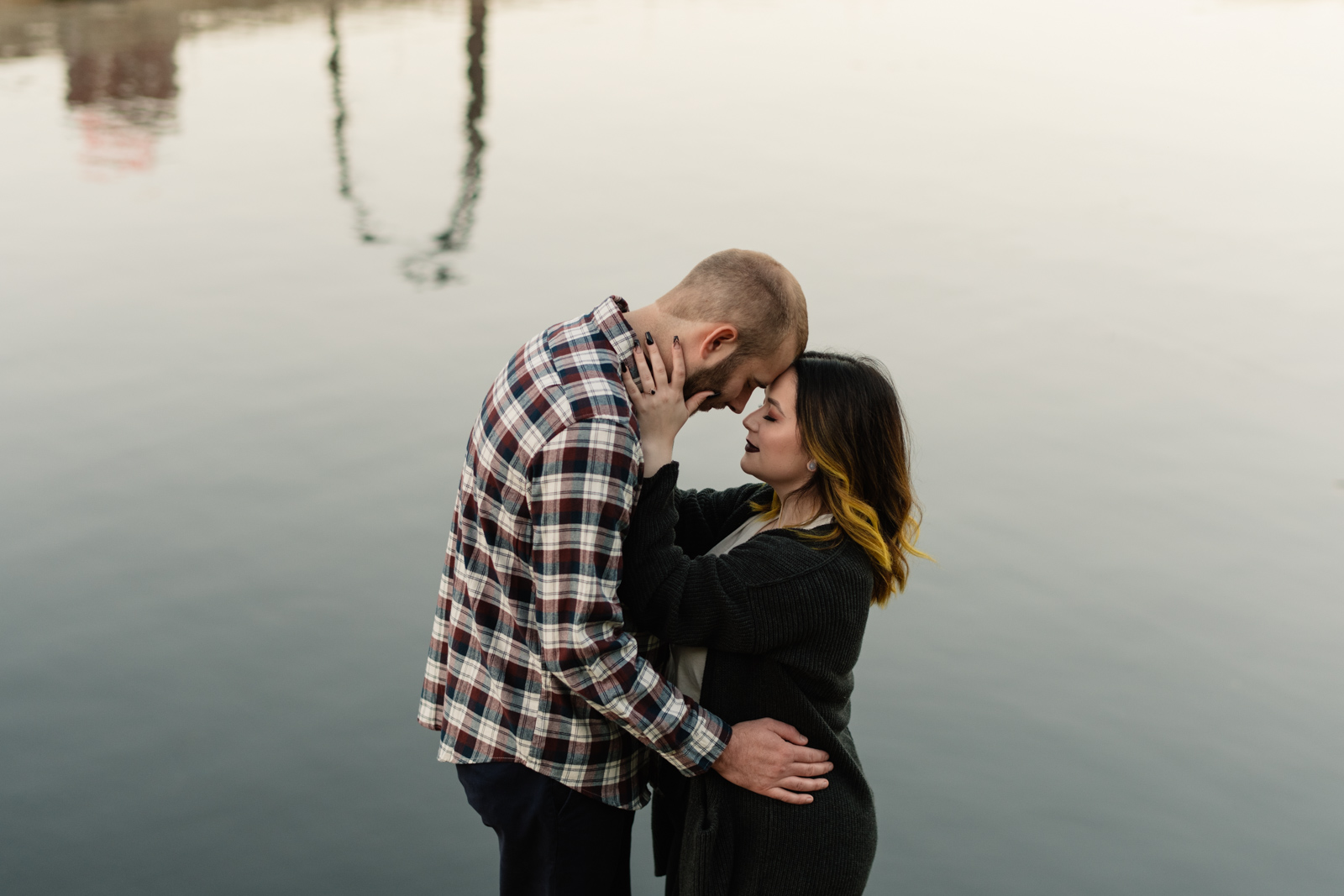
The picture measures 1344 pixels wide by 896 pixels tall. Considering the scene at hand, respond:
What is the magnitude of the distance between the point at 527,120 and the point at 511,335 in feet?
17.8

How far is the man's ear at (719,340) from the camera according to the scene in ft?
7.29

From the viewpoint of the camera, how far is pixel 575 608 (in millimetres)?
2078

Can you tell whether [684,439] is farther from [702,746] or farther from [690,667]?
[702,746]

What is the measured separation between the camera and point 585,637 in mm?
2088

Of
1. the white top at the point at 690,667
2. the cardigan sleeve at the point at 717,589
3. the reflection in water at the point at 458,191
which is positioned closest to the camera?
the cardigan sleeve at the point at 717,589

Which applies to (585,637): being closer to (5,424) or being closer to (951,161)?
(5,424)

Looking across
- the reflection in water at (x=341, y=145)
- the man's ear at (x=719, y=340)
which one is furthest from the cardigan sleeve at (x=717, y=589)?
the reflection in water at (x=341, y=145)

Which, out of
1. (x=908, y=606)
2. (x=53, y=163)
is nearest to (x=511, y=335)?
(x=908, y=606)

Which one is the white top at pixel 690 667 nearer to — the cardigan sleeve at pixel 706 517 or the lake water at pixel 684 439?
the cardigan sleeve at pixel 706 517

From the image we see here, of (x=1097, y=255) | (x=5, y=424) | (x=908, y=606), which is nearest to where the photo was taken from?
(x=908, y=606)

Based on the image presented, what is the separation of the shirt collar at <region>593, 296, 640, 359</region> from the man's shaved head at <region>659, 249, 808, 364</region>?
90 millimetres

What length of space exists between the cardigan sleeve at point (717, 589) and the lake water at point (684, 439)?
1.58 meters

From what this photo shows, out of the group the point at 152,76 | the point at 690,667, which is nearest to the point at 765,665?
the point at 690,667

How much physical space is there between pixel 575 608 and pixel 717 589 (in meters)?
0.28
